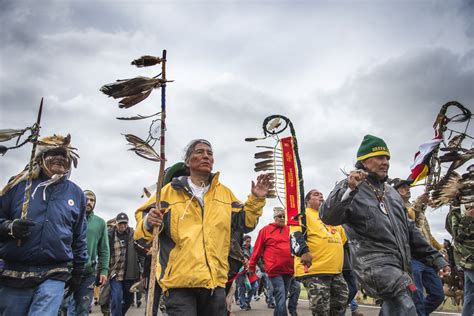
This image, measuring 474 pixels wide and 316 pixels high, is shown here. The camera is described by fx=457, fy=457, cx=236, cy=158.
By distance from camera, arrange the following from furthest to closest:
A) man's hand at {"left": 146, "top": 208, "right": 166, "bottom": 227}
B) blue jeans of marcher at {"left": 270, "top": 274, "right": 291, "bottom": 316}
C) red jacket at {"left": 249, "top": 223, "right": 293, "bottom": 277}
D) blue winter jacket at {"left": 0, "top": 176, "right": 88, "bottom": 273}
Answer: red jacket at {"left": 249, "top": 223, "right": 293, "bottom": 277} < blue jeans of marcher at {"left": 270, "top": 274, "right": 291, "bottom": 316} < blue winter jacket at {"left": 0, "top": 176, "right": 88, "bottom": 273} < man's hand at {"left": 146, "top": 208, "right": 166, "bottom": 227}

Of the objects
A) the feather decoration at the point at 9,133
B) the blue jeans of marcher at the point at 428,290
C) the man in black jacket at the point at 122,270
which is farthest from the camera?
the man in black jacket at the point at 122,270

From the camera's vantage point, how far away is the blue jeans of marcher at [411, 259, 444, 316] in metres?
6.78

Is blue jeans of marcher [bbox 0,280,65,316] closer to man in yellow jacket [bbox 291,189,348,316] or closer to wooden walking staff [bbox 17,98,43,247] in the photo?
wooden walking staff [bbox 17,98,43,247]

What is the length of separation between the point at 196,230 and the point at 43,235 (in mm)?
1488

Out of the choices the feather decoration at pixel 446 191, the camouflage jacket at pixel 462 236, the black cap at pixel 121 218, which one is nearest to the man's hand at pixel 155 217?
the feather decoration at pixel 446 191

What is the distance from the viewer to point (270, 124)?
21.9 feet

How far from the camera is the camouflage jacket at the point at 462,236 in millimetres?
6880

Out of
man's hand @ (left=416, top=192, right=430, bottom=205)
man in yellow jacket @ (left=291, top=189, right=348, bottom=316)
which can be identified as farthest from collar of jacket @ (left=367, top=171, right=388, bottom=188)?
man's hand @ (left=416, top=192, right=430, bottom=205)

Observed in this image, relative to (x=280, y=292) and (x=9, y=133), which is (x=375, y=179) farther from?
(x=280, y=292)

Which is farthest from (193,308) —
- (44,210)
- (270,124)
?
(270,124)

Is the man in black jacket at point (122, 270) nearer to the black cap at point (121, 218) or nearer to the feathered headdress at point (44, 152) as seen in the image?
the black cap at point (121, 218)

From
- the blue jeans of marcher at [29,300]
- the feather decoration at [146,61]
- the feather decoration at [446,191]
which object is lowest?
the blue jeans of marcher at [29,300]

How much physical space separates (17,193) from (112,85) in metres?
1.50

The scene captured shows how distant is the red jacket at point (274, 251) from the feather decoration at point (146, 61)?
564 cm
